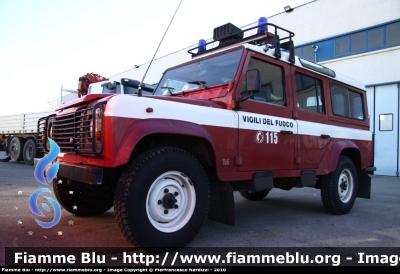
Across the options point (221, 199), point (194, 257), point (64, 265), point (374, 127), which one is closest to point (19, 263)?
point (64, 265)

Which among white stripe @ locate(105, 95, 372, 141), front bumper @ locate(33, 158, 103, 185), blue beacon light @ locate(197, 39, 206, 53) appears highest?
blue beacon light @ locate(197, 39, 206, 53)

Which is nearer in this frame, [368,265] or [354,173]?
[368,265]

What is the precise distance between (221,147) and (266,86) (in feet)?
4.16

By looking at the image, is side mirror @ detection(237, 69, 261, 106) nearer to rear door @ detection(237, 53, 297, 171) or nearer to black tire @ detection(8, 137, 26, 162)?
rear door @ detection(237, 53, 297, 171)

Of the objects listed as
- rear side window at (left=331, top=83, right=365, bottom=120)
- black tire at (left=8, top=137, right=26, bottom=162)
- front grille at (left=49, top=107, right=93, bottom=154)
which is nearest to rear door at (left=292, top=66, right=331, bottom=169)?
rear side window at (left=331, top=83, right=365, bottom=120)

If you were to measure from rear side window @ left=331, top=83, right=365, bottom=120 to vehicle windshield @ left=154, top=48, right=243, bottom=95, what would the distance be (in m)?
2.31

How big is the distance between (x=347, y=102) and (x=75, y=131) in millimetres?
4775

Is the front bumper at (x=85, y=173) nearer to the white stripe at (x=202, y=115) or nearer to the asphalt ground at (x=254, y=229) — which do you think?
the white stripe at (x=202, y=115)

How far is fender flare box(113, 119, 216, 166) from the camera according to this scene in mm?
2764

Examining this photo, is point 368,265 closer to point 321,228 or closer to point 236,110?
Answer: point 321,228

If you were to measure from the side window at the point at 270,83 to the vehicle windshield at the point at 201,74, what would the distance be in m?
0.28

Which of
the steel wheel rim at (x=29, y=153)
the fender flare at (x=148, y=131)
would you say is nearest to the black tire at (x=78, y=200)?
the fender flare at (x=148, y=131)

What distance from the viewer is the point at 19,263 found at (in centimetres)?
270

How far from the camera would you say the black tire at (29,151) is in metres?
13.3
